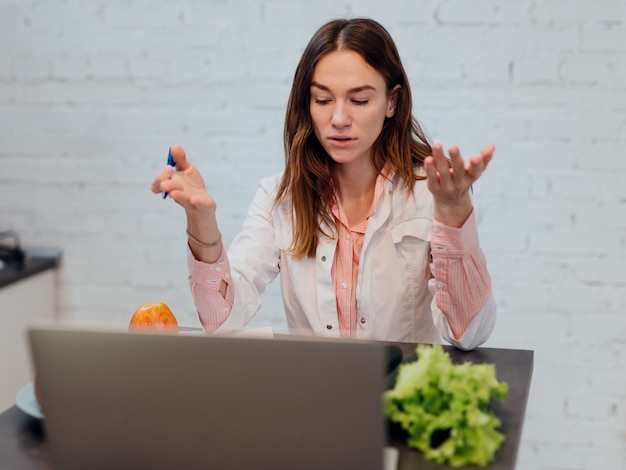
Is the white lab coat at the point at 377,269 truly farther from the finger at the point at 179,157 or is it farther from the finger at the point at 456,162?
the finger at the point at 456,162

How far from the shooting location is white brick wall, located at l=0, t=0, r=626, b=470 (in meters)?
2.28

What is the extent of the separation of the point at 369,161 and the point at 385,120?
A: 0.10 metres

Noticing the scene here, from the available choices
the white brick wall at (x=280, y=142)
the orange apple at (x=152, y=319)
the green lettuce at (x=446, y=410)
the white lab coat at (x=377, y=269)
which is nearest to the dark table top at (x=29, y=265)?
the white brick wall at (x=280, y=142)

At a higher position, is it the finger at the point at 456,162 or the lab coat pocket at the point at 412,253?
the finger at the point at 456,162

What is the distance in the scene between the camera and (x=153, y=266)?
8.67 ft

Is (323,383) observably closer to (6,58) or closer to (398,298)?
(398,298)

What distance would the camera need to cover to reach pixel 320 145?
178 centimetres

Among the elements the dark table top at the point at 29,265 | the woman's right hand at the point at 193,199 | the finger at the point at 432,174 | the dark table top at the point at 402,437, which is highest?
the finger at the point at 432,174

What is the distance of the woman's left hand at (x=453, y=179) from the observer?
1.21 meters

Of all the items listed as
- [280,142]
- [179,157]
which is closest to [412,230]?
[179,157]

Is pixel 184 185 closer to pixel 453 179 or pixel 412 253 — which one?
pixel 453 179

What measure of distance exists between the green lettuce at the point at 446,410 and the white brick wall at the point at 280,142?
1.40m

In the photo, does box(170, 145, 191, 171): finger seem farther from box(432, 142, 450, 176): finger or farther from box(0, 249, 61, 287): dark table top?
box(0, 249, 61, 287): dark table top

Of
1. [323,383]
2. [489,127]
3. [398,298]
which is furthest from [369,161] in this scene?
[323,383]
